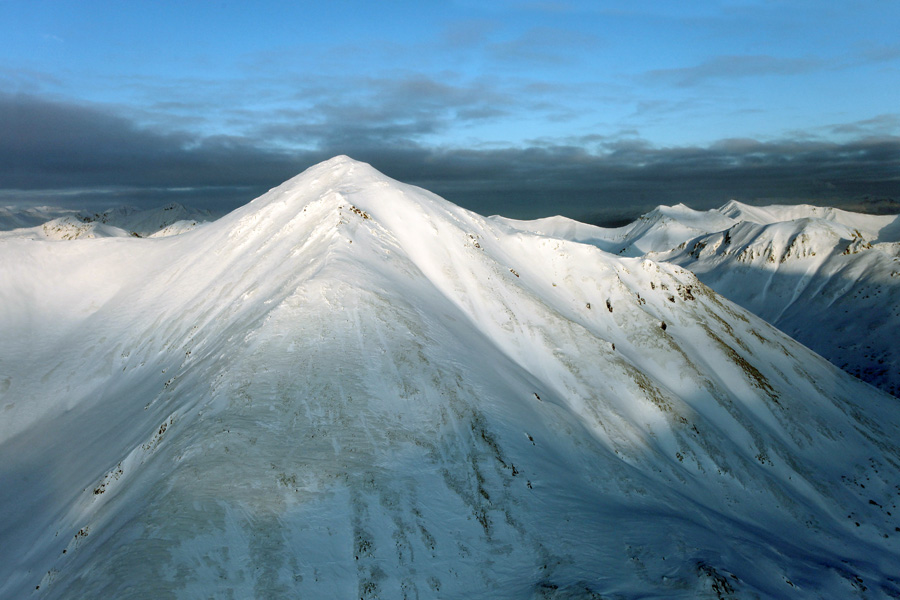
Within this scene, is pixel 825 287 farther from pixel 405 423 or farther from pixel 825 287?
pixel 405 423

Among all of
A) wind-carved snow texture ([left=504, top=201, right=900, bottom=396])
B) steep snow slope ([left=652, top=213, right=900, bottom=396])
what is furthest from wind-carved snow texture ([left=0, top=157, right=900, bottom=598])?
wind-carved snow texture ([left=504, top=201, right=900, bottom=396])

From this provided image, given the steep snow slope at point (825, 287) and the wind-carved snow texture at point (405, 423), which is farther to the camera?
the steep snow slope at point (825, 287)

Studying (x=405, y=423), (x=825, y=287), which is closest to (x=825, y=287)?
(x=825, y=287)

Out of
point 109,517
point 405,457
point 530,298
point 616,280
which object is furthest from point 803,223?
point 109,517

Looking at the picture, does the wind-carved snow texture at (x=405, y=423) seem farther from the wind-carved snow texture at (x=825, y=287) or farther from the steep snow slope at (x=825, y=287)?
the wind-carved snow texture at (x=825, y=287)

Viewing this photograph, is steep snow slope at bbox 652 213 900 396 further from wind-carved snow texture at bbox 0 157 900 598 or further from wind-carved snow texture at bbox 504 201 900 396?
wind-carved snow texture at bbox 0 157 900 598

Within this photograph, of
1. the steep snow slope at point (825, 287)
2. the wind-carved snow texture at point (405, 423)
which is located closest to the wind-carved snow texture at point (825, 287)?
the steep snow slope at point (825, 287)

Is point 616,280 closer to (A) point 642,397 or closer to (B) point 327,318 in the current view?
(A) point 642,397

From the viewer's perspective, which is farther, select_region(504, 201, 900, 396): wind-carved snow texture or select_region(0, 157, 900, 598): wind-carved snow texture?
select_region(504, 201, 900, 396): wind-carved snow texture
